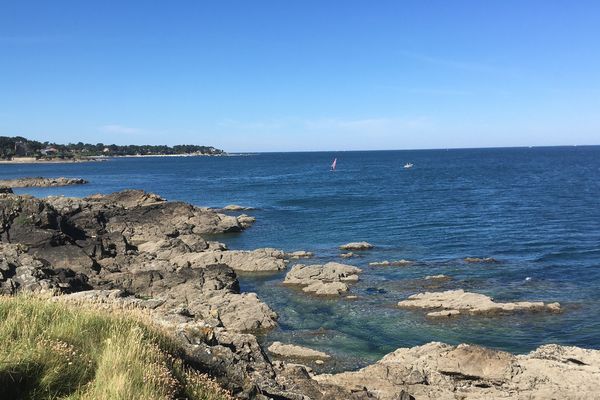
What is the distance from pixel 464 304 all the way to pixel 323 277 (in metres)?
10.1

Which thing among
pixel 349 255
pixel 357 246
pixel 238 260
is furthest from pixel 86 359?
pixel 357 246

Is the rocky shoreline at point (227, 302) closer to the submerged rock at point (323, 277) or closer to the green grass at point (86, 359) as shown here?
the submerged rock at point (323, 277)

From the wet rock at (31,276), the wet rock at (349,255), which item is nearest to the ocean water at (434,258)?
the wet rock at (349,255)

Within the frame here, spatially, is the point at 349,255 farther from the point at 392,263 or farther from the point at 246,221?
the point at 246,221

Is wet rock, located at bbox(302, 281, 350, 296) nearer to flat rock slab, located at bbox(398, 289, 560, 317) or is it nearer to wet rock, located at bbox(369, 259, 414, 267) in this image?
flat rock slab, located at bbox(398, 289, 560, 317)

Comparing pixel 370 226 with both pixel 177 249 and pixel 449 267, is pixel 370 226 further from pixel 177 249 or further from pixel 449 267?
pixel 177 249

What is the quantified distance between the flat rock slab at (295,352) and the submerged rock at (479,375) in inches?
136

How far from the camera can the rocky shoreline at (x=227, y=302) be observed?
12789mm

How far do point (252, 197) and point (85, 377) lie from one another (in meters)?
83.2

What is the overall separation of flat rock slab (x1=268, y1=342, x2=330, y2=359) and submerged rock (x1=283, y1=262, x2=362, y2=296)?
9.24m

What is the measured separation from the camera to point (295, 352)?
2202 cm

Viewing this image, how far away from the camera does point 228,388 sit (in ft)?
32.9

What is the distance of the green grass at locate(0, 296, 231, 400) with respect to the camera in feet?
22.9

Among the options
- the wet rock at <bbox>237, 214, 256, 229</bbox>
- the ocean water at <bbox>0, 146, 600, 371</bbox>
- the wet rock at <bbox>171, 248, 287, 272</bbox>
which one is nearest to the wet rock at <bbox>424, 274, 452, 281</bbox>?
the ocean water at <bbox>0, 146, 600, 371</bbox>
